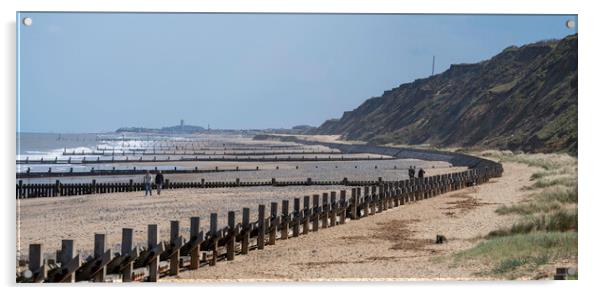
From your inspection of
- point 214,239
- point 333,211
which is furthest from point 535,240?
point 333,211

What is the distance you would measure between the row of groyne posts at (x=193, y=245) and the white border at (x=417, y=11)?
0.56 meters

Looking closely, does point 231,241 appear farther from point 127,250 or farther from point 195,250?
point 127,250

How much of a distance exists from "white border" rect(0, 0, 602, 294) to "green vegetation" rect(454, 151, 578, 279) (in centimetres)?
39

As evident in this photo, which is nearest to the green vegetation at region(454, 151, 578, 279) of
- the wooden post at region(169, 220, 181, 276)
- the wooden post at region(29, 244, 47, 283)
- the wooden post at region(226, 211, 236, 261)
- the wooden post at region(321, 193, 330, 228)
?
the wooden post at region(226, 211, 236, 261)

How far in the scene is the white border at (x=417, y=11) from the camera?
12242 mm

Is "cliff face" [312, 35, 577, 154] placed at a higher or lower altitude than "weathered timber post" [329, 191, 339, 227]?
higher

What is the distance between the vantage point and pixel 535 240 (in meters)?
14.1

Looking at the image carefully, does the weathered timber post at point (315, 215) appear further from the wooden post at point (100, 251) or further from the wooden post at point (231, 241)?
the wooden post at point (100, 251)

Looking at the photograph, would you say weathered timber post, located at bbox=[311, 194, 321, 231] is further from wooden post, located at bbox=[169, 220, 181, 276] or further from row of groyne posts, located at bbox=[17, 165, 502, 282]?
wooden post, located at bbox=[169, 220, 181, 276]

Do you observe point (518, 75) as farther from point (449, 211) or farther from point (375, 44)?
point (375, 44)

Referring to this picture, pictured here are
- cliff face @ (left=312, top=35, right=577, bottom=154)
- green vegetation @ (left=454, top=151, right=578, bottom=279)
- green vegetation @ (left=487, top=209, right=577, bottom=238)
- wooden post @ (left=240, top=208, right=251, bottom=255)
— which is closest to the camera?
green vegetation @ (left=454, top=151, right=578, bottom=279)

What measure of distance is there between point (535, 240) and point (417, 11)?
4.48 metres

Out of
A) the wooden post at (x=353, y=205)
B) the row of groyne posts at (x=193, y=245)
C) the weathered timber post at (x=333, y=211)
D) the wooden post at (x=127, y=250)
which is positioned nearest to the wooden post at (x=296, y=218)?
the row of groyne posts at (x=193, y=245)

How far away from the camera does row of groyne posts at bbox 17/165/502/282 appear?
38.3ft
